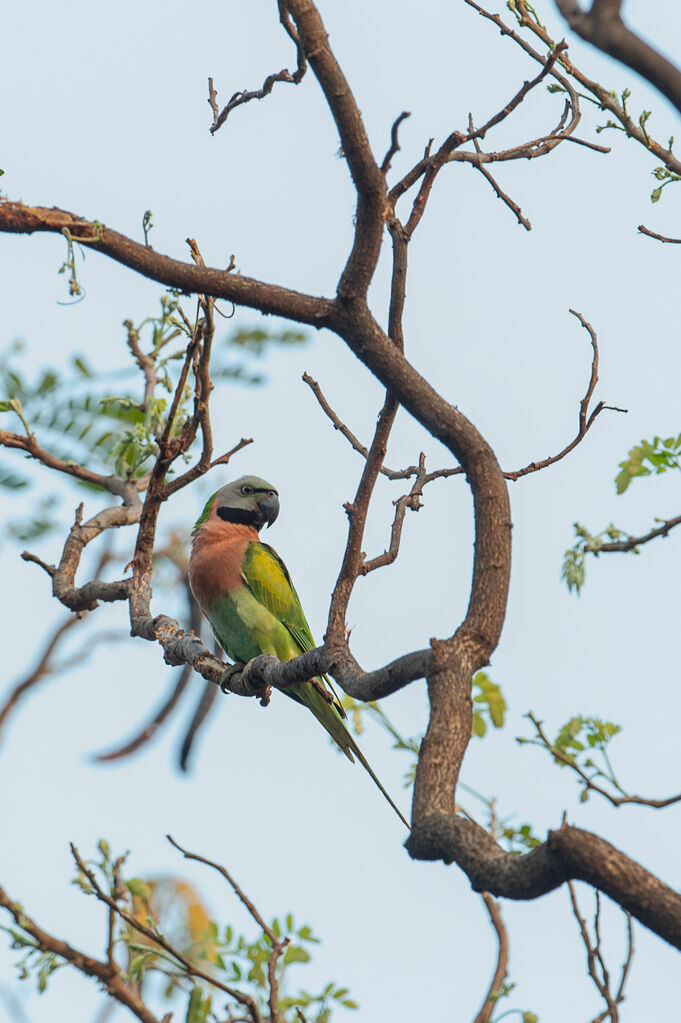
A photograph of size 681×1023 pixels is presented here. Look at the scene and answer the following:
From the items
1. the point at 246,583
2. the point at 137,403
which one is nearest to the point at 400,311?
the point at 137,403

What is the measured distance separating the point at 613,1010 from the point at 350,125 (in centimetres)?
275

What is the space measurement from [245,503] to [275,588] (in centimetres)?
75

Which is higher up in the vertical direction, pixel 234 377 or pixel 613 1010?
pixel 234 377

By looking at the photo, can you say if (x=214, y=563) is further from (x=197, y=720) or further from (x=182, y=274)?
(x=182, y=274)

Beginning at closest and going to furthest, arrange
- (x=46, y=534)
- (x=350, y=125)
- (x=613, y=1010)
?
1. (x=350, y=125)
2. (x=613, y=1010)
3. (x=46, y=534)

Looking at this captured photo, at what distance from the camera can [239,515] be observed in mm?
6148

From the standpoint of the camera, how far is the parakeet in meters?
5.40

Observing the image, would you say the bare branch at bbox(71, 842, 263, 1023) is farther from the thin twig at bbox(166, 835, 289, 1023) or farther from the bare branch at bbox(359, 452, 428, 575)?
the bare branch at bbox(359, 452, 428, 575)

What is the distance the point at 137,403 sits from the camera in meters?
5.09

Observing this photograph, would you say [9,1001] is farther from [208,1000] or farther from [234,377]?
[234,377]

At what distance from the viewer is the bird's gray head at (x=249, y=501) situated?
A: 617 centimetres

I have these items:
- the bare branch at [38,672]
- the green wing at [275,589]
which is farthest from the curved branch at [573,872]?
the bare branch at [38,672]

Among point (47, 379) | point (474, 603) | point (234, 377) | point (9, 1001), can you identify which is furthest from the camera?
point (234, 377)

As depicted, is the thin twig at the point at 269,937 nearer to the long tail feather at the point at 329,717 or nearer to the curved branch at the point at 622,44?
the long tail feather at the point at 329,717
